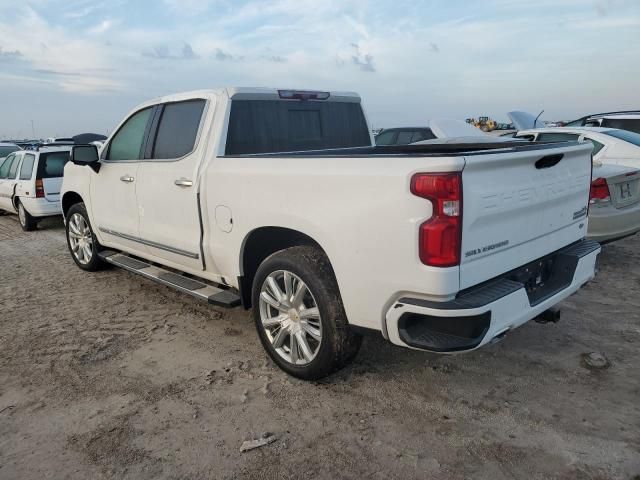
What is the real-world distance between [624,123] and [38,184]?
11.3 meters

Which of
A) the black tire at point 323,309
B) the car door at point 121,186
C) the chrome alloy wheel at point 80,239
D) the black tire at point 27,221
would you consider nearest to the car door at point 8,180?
the black tire at point 27,221

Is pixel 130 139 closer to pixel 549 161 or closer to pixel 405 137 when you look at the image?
pixel 549 161

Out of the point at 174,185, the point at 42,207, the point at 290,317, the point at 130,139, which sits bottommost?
the point at 42,207

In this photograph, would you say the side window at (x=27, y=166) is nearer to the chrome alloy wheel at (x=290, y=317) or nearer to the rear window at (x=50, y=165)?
the rear window at (x=50, y=165)

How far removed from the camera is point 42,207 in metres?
9.27

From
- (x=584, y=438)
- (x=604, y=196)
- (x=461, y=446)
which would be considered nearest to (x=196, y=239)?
(x=461, y=446)

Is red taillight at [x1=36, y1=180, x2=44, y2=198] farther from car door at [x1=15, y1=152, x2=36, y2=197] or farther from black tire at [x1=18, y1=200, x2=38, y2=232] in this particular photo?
black tire at [x1=18, y1=200, x2=38, y2=232]

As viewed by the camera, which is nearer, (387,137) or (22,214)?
(22,214)

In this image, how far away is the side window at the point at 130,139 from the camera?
15.8ft

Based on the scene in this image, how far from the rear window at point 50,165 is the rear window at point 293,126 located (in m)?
6.77

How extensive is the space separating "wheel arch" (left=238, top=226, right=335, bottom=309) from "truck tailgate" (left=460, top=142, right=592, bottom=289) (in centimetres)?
121

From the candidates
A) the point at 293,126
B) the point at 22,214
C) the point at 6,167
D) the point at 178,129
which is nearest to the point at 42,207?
the point at 22,214

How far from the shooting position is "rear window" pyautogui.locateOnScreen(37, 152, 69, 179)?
370 inches

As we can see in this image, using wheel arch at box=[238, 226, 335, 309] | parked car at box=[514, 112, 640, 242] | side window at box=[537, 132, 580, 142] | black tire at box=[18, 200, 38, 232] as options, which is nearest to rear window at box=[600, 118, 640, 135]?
side window at box=[537, 132, 580, 142]
